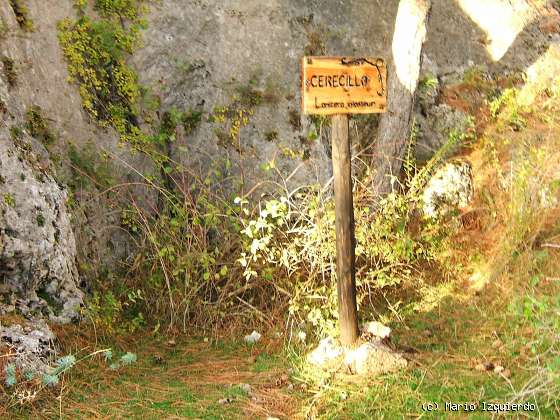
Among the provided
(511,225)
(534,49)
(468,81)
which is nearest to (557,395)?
(511,225)

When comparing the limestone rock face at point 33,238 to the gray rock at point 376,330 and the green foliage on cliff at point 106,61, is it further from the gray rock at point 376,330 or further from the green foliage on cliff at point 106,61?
the gray rock at point 376,330

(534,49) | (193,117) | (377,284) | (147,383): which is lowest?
(147,383)

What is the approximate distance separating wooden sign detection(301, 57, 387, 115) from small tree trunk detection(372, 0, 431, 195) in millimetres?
1888

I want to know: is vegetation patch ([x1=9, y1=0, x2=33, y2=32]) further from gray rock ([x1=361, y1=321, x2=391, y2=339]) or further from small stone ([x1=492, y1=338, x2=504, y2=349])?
small stone ([x1=492, y1=338, x2=504, y2=349])

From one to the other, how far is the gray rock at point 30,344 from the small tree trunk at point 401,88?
3337mm

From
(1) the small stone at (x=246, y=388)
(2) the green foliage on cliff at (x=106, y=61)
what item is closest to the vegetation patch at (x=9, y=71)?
(2) the green foliage on cliff at (x=106, y=61)

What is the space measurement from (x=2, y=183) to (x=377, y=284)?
3013 millimetres

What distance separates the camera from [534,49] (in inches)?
299

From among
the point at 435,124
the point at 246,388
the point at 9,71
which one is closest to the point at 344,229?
the point at 246,388

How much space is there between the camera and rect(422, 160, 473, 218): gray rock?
6242 millimetres

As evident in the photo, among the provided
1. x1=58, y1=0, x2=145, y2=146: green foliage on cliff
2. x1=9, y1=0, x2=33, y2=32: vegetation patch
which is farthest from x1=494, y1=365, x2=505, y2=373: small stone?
x1=9, y1=0, x2=33, y2=32: vegetation patch

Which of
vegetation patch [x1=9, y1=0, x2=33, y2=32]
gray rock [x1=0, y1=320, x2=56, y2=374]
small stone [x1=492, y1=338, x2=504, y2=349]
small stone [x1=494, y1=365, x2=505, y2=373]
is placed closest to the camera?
gray rock [x1=0, y1=320, x2=56, y2=374]

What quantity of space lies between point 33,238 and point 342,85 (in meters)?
2.48

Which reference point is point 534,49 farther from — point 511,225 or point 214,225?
point 214,225
